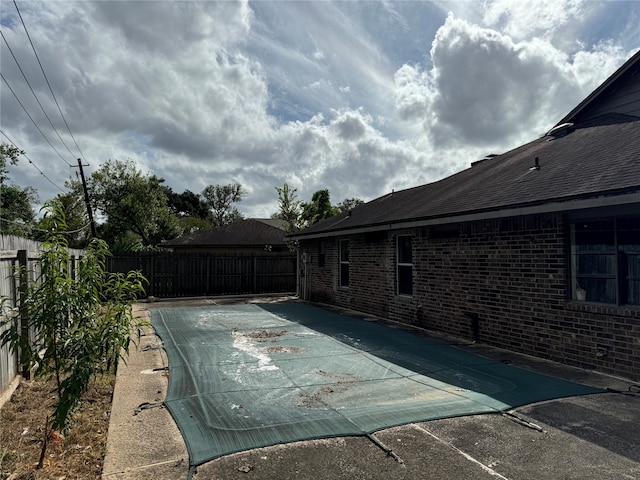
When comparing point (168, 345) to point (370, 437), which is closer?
point (370, 437)

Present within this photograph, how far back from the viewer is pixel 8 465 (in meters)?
3.38

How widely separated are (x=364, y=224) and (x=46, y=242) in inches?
335

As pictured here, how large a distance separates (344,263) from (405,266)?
3.64m

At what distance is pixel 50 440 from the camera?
3.90 metres

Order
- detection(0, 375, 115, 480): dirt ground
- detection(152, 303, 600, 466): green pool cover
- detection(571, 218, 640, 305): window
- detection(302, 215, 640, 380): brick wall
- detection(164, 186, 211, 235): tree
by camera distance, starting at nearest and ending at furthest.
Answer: detection(0, 375, 115, 480): dirt ground → detection(152, 303, 600, 466): green pool cover → detection(571, 218, 640, 305): window → detection(302, 215, 640, 380): brick wall → detection(164, 186, 211, 235): tree

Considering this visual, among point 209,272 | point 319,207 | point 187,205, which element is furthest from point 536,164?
point 187,205

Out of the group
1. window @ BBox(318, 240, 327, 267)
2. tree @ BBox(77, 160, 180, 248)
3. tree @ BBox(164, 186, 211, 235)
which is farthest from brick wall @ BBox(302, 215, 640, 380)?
tree @ BBox(164, 186, 211, 235)

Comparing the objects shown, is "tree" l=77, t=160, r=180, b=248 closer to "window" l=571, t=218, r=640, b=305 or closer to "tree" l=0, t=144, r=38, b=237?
"tree" l=0, t=144, r=38, b=237

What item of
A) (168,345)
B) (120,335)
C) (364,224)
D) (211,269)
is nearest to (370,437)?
(120,335)

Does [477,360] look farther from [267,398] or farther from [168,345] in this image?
[168,345]

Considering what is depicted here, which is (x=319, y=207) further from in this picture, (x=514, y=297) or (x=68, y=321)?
(x=68, y=321)

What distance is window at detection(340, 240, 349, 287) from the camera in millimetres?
13648

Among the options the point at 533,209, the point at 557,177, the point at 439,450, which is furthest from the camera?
the point at 557,177

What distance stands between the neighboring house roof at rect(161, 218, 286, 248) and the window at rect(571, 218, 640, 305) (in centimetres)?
1967
